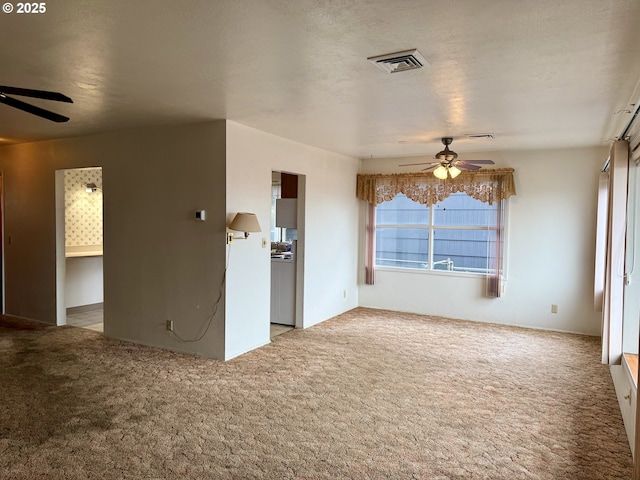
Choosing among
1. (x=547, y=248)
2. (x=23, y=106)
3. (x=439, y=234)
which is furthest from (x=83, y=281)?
(x=547, y=248)

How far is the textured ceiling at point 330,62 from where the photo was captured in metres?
2.08

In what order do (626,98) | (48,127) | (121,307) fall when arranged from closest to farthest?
(626,98) < (48,127) < (121,307)

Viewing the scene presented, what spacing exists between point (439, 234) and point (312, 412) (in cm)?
419

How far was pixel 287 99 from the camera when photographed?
11.8 feet

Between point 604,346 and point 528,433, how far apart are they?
151 centimetres

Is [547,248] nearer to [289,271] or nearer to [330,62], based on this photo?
[289,271]

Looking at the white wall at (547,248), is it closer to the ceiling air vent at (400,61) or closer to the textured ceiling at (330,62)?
the textured ceiling at (330,62)

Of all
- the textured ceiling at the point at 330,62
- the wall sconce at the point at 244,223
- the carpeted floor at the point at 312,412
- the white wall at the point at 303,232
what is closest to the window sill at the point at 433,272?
the white wall at the point at 303,232

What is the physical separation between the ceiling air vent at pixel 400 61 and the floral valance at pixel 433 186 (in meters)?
3.85

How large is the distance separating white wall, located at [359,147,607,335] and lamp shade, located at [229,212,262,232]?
353 cm

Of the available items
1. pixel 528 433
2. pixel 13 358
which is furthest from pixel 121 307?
pixel 528 433

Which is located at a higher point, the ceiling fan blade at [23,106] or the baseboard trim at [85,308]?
the ceiling fan blade at [23,106]

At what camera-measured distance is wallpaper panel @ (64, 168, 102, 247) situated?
21.7ft

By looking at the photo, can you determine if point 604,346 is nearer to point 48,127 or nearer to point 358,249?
point 358,249
